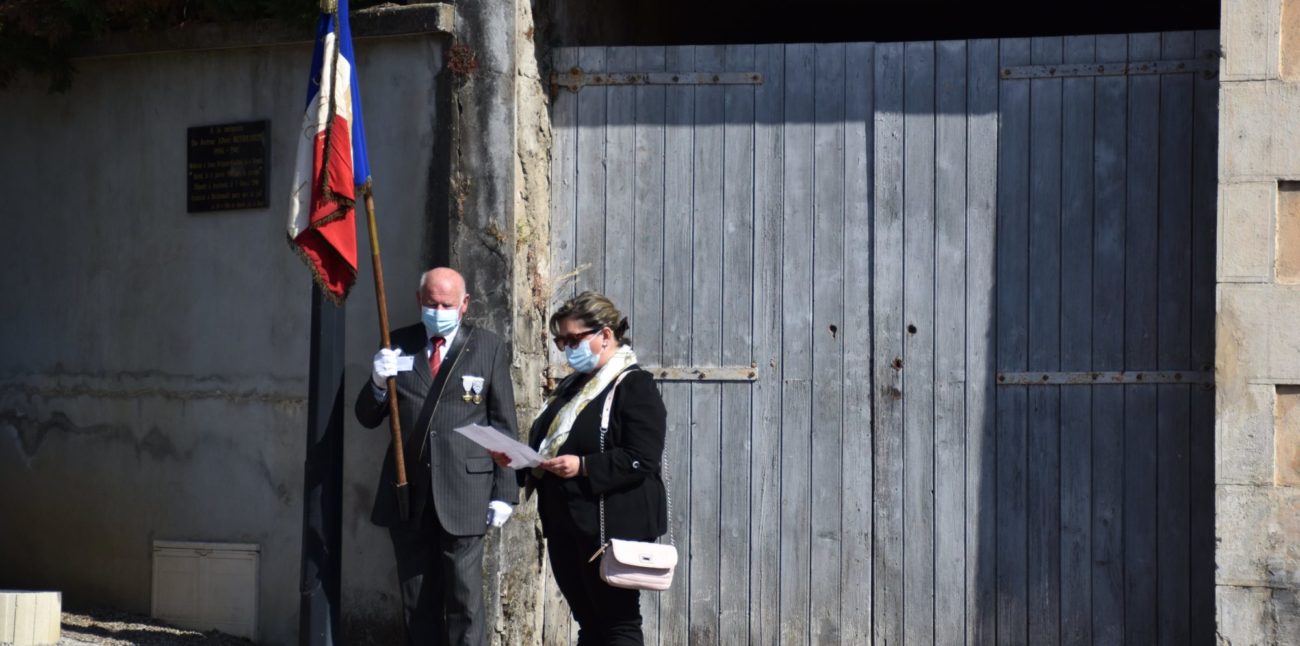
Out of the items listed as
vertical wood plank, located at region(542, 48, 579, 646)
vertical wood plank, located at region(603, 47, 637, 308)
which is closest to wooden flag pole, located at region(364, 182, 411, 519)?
vertical wood plank, located at region(542, 48, 579, 646)

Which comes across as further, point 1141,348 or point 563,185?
point 563,185

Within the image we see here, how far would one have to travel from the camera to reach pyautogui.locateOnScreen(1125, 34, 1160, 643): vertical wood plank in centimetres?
640

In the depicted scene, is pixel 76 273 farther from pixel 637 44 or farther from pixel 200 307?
pixel 637 44

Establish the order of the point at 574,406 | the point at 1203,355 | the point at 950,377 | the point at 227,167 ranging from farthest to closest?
the point at 227,167
the point at 950,377
the point at 1203,355
the point at 574,406

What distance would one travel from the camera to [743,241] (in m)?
6.78

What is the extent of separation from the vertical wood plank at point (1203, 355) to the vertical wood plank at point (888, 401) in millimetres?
1178

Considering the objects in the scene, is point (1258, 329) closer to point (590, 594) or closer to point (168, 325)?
point (590, 594)

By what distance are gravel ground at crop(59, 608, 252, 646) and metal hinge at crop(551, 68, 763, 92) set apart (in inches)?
112

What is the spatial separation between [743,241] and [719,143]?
0.44 meters

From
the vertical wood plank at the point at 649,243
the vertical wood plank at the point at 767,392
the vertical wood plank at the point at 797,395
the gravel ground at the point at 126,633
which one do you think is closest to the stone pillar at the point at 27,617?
the gravel ground at the point at 126,633

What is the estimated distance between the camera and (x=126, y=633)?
22.5 feet

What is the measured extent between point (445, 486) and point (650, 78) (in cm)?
212

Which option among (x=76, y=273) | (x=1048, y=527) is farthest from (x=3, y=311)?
(x=1048, y=527)

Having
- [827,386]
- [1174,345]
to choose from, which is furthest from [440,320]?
[1174,345]
